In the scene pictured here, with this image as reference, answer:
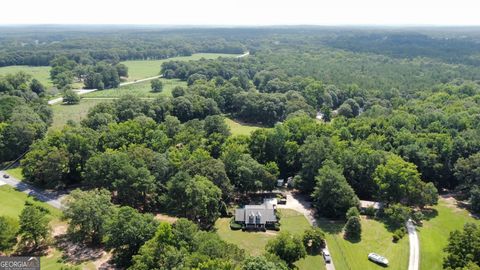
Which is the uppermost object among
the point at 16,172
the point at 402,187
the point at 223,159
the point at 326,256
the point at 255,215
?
the point at 223,159

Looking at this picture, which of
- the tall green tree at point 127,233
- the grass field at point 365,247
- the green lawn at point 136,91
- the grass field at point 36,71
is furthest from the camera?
the grass field at point 36,71

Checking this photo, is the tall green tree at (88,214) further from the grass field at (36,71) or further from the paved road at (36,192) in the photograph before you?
the grass field at (36,71)

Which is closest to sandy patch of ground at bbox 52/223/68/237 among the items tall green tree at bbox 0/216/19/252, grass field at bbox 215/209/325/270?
tall green tree at bbox 0/216/19/252

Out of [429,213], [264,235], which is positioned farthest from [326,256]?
[429,213]

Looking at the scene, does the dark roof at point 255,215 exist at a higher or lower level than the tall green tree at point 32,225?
lower

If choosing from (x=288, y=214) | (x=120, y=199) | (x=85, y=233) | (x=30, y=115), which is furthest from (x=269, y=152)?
(x=30, y=115)

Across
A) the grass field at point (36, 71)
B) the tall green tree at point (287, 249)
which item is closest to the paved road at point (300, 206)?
the tall green tree at point (287, 249)

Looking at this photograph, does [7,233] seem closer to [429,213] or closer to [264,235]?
[264,235]
